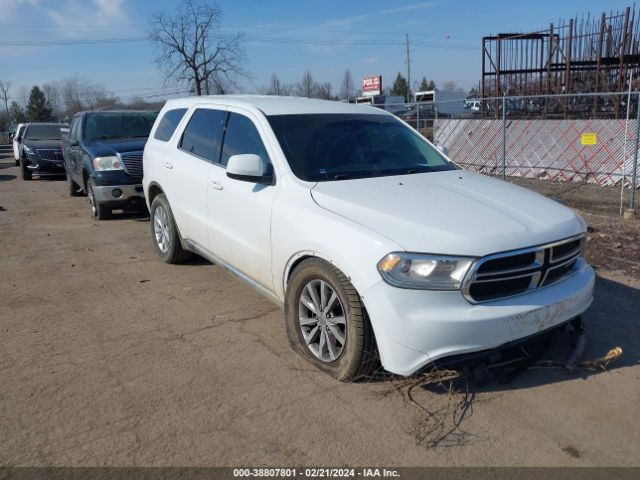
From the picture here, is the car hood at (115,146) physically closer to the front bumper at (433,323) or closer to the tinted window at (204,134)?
the tinted window at (204,134)

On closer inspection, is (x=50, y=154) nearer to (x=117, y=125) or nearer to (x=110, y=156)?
(x=117, y=125)

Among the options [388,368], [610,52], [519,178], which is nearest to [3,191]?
[519,178]

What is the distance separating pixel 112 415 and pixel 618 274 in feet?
16.3

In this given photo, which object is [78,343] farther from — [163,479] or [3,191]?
[3,191]

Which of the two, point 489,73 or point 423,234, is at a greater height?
point 489,73

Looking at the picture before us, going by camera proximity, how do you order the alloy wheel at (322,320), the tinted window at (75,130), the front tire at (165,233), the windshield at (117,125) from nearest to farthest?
the alloy wheel at (322,320)
the front tire at (165,233)
the windshield at (117,125)
the tinted window at (75,130)

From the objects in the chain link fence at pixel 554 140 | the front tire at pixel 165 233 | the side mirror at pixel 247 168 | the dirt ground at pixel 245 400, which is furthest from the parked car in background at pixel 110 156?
the chain link fence at pixel 554 140

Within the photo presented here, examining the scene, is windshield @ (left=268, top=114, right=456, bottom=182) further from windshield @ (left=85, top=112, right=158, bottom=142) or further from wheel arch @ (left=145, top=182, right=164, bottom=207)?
windshield @ (left=85, top=112, right=158, bottom=142)

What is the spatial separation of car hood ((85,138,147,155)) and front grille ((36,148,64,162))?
712 centimetres

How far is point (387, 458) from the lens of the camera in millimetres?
2857

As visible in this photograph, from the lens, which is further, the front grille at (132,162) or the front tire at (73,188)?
the front tire at (73,188)

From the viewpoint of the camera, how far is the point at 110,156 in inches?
348

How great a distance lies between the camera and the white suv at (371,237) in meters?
3.11

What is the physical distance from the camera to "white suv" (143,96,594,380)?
3.11 meters
